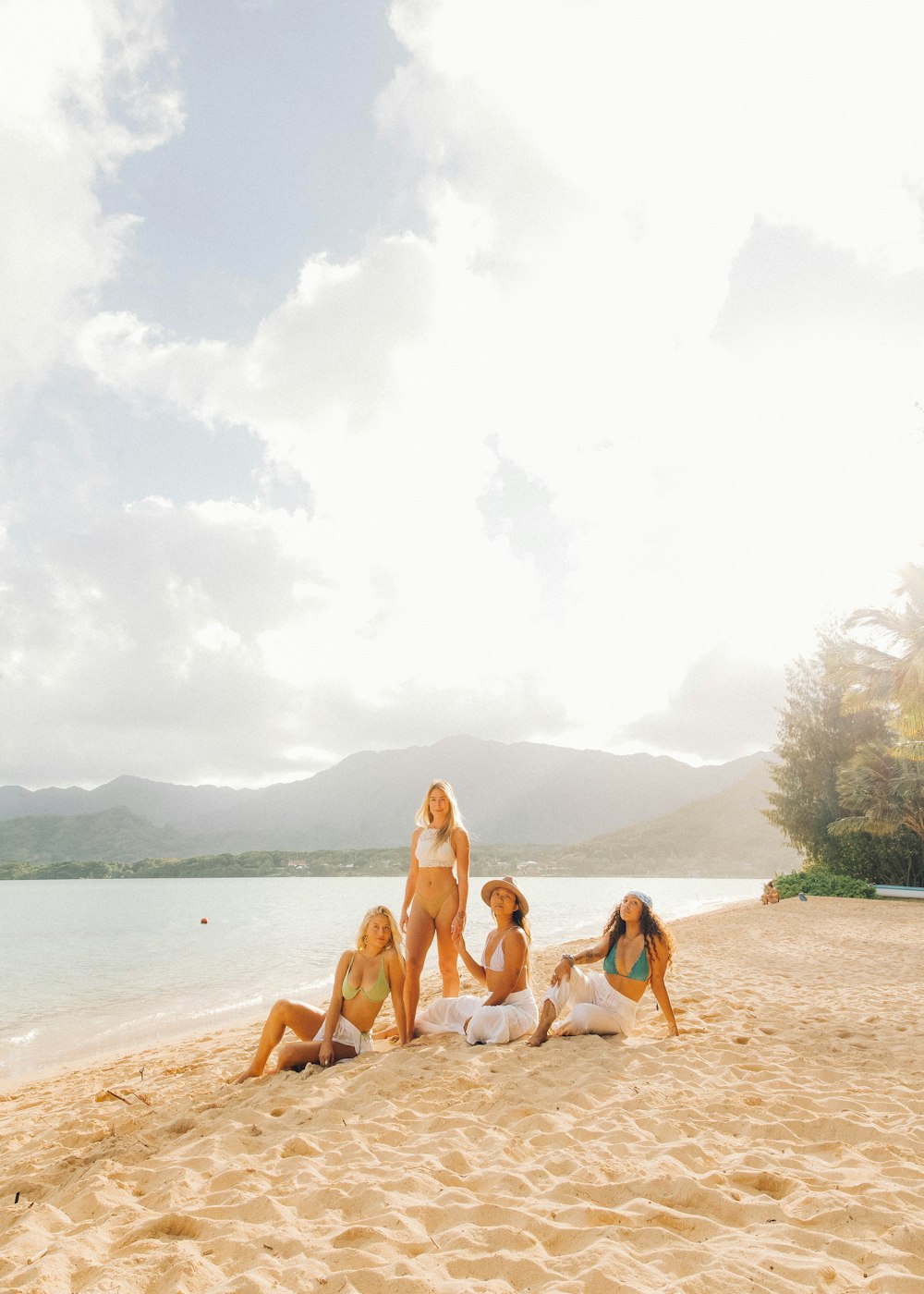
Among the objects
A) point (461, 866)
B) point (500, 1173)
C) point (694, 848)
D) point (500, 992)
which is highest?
point (461, 866)

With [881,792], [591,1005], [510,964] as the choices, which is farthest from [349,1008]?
[881,792]

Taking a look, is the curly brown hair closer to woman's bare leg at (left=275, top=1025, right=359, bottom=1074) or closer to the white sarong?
the white sarong

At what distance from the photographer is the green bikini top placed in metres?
5.40

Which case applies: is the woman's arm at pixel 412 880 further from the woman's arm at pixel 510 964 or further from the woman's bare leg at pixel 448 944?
the woman's arm at pixel 510 964

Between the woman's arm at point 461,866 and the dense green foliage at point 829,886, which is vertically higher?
the woman's arm at point 461,866

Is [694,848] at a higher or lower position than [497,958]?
lower

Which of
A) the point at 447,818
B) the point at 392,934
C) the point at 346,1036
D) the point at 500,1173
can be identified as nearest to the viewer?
the point at 500,1173

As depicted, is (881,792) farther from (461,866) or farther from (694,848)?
(694,848)

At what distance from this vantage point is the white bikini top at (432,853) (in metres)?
6.09

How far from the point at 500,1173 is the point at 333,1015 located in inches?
94.8

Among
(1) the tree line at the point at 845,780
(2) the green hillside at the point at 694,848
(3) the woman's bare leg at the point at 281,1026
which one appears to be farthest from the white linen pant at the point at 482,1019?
(2) the green hillside at the point at 694,848

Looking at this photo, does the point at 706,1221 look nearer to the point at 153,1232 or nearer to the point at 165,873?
the point at 153,1232

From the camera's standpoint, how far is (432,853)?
611 cm

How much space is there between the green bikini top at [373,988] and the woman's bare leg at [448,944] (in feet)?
2.39
